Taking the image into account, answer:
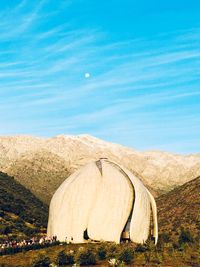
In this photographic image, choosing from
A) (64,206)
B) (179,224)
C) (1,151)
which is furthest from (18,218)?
(1,151)

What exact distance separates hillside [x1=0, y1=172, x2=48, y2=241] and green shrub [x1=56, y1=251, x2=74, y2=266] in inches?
971

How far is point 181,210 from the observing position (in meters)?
90.4

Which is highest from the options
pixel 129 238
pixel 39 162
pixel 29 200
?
pixel 39 162

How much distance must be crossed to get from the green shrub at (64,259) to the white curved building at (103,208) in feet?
19.1

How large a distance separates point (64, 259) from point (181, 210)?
58.4 m

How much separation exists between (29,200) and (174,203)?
3734 centimetres

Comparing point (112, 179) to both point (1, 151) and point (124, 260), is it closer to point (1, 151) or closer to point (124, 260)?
point (124, 260)

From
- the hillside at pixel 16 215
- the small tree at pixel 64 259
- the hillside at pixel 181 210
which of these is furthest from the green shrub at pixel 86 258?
the hillside at pixel 181 210

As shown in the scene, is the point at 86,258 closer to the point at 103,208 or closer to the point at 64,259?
the point at 64,259

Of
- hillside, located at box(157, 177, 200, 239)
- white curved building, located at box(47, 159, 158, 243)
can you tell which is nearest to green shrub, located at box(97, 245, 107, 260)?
white curved building, located at box(47, 159, 158, 243)

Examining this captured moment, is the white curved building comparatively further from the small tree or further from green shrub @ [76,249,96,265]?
the small tree

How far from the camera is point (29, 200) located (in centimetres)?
11712

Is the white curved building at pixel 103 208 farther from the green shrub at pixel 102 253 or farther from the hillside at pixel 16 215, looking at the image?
the hillside at pixel 16 215

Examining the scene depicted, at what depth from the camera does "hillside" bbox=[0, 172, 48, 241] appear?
66.8 metres
